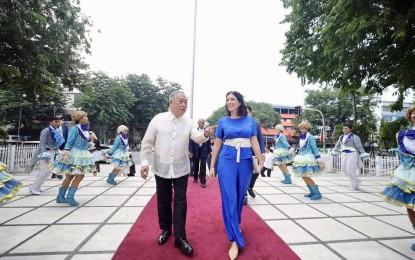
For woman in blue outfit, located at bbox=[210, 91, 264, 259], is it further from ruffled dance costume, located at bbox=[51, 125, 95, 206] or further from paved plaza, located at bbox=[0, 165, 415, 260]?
ruffled dance costume, located at bbox=[51, 125, 95, 206]

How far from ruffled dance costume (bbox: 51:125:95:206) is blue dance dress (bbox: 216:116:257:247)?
3169 millimetres

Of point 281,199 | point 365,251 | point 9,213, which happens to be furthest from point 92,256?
point 281,199

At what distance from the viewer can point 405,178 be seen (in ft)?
10.3

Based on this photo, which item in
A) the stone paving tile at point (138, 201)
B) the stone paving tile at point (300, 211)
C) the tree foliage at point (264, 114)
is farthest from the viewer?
the tree foliage at point (264, 114)

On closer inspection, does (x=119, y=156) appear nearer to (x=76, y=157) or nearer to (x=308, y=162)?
(x=76, y=157)

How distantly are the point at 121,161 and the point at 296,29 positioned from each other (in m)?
9.59

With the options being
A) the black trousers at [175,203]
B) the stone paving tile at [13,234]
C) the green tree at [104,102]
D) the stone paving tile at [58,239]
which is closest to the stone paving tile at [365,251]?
the black trousers at [175,203]

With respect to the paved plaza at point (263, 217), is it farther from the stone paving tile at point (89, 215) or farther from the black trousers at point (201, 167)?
the black trousers at point (201, 167)

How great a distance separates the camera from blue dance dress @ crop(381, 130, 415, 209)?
305 centimetres

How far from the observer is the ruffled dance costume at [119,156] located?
7.13 m

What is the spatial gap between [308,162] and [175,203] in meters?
3.99

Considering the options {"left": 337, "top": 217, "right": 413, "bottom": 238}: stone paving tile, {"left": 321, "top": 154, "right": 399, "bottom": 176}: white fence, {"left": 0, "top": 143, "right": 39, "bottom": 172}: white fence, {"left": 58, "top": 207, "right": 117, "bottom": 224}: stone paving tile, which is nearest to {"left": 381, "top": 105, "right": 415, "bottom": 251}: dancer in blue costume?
{"left": 337, "top": 217, "right": 413, "bottom": 238}: stone paving tile

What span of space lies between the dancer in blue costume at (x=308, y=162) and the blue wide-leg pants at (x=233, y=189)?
10.4 ft

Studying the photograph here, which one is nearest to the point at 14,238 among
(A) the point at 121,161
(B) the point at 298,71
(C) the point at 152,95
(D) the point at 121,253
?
(D) the point at 121,253
